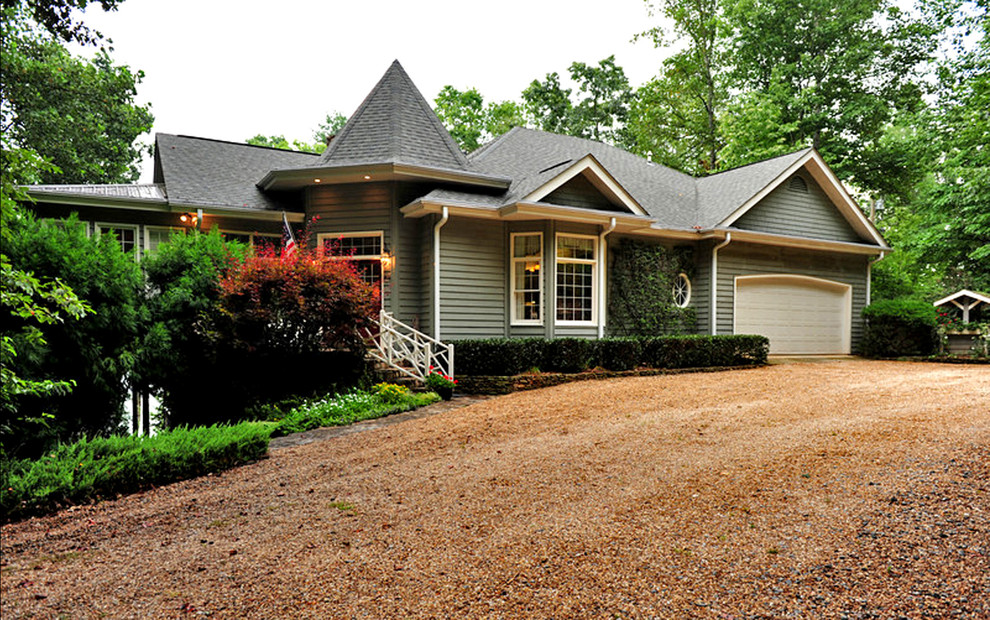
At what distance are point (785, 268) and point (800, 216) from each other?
1529mm

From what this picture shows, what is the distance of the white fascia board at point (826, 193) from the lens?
13.2 meters

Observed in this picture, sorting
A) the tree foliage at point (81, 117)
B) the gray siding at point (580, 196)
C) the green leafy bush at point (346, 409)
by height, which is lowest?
the green leafy bush at point (346, 409)

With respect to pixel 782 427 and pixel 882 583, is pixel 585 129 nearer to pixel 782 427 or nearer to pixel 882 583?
pixel 782 427

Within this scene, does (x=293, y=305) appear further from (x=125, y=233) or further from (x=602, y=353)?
(x=125, y=233)

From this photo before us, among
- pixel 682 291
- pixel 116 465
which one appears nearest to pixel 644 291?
pixel 682 291

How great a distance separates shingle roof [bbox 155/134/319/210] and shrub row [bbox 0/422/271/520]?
7.51 m

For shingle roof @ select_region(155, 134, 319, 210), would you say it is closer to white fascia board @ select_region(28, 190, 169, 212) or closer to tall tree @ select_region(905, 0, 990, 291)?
white fascia board @ select_region(28, 190, 169, 212)

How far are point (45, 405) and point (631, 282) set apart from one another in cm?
1058

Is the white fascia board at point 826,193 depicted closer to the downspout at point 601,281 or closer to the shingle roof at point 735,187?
the shingle roof at point 735,187

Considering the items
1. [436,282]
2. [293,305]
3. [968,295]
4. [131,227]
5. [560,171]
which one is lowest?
[293,305]

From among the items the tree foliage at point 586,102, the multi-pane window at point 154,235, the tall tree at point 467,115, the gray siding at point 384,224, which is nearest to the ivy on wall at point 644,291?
the gray siding at point 384,224

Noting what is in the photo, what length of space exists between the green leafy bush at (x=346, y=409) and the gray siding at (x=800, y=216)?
32.6 feet

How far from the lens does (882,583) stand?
2303 millimetres

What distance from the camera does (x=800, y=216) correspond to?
47.2 ft
